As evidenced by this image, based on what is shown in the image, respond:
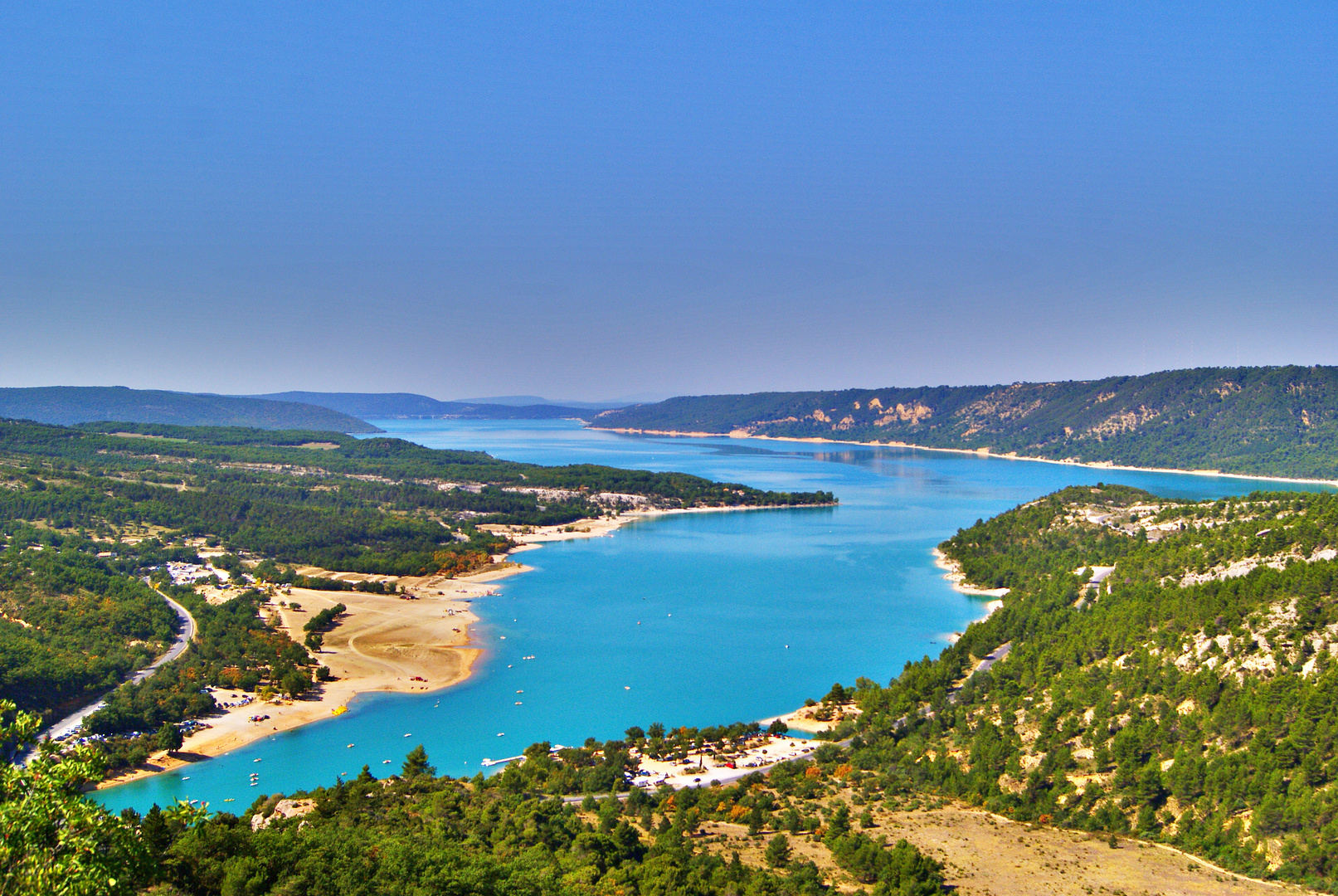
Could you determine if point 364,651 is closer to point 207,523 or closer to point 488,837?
point 488,837

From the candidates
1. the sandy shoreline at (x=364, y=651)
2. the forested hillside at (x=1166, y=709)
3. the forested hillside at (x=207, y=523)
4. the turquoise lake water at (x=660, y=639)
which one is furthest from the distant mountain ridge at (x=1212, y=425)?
the sandy shoreline at (x=364, y=651)

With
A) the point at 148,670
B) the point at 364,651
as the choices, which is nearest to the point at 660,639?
the point at 364,651

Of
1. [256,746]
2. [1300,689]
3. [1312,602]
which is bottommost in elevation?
[256,746]

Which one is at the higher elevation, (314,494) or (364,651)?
(314,494)

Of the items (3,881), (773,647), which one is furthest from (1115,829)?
(3,881)

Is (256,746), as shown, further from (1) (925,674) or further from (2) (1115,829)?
(2) (1115,829)

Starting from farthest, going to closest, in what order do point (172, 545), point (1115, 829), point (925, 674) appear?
point (172, 545) → point (925, 674) → point (1115, 829)

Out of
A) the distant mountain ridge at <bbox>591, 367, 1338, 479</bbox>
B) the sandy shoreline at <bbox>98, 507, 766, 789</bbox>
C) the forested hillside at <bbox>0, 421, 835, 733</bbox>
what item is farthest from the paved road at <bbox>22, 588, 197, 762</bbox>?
the distant mountain ridge at <bbox>591, 367, 1338, 479</bbox>

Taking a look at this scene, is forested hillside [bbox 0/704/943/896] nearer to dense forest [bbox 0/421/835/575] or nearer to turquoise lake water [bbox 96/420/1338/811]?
turquoise lake water [bbox 96/420/1338/811]
